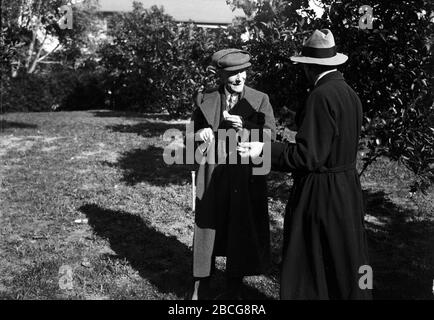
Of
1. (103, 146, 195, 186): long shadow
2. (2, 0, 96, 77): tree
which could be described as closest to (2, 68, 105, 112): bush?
(2, 0, 96, 77): tree

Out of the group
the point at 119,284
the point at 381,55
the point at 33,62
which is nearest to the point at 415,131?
the point at 381,55

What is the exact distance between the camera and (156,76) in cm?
1537

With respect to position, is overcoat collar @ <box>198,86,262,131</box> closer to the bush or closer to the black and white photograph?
the black and white photograph

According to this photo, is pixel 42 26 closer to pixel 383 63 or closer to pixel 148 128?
pixel 148 128

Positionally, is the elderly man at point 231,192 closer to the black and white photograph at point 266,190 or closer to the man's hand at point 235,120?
the black and white photograph at point 266,190

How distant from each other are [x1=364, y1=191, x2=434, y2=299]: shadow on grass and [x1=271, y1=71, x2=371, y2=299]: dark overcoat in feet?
5.47

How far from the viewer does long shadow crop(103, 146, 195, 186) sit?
8695 millimetres

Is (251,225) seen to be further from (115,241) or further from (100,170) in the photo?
(100,170)

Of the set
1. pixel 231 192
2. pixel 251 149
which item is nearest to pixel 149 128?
pixel 231 192

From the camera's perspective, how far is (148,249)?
5.52 m

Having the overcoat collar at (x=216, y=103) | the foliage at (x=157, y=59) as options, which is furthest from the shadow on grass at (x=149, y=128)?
the overcoat collar at (x=216, y=103)

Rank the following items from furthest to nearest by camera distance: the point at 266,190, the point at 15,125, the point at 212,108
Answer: the point at 15,125 → the point at 266,190 → the point at 212,108

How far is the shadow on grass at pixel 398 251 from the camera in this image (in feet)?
15.4

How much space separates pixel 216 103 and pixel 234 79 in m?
0.25
